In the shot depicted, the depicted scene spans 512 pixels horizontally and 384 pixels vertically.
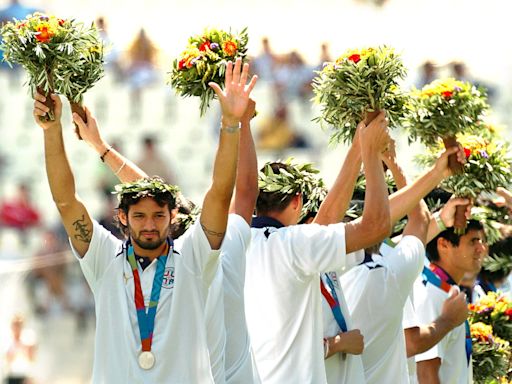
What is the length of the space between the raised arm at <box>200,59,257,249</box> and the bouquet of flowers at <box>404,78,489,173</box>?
1950 millimetres

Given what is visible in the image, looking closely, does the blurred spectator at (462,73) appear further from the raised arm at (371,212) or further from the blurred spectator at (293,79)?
the raised arm at (371,212)

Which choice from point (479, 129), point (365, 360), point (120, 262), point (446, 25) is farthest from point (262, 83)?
point (120, 262)

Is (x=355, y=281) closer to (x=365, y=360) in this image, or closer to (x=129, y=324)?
(x=365, y=360)

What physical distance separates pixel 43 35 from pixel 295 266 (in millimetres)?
1658

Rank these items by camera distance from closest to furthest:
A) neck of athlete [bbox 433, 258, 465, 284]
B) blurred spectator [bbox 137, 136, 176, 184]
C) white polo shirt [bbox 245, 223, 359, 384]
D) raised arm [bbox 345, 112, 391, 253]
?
raised arm [bbox 345, 112, 391, 253], white polo shirt [bbox 245, 223, 359, 384], neck of athlete [bbox 433, 258, 465, 284], blurred spectator [bbox 137, 136, 176, 184]

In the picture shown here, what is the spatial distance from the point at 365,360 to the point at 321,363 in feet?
2.75

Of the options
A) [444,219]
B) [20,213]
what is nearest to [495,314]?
[444,219]

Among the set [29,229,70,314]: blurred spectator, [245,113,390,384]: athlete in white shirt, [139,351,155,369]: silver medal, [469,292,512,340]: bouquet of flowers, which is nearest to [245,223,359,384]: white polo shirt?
[245,113,390,384]: athlete in white shirt

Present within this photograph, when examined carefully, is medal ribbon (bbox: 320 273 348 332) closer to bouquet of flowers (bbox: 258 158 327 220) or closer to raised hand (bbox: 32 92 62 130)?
bouquet of flowers (bbox: 258 158 327 220)

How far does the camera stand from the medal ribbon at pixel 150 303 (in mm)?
6281

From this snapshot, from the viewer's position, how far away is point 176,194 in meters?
6.80

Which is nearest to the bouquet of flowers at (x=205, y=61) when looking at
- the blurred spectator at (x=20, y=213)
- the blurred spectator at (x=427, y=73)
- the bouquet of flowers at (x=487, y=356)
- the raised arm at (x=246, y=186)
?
the raised arm at (x=246, y=186)

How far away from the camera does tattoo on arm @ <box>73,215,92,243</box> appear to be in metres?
6.39

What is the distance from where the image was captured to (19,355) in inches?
564
